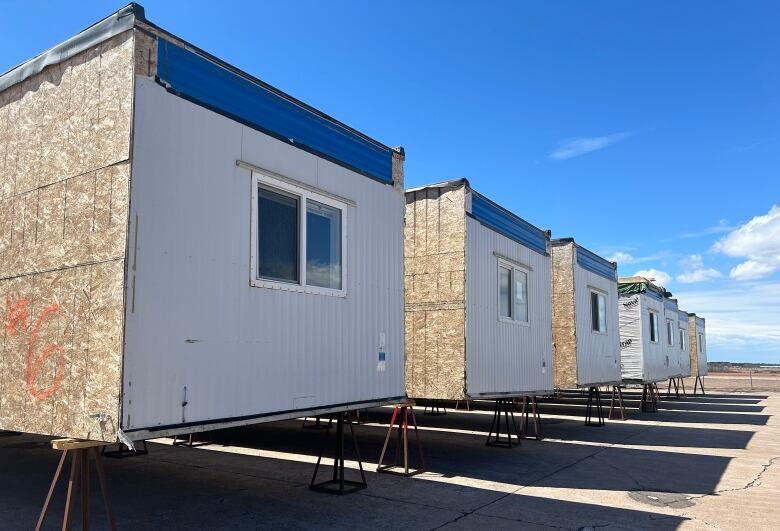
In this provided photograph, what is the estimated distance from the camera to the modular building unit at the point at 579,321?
14.7 meters

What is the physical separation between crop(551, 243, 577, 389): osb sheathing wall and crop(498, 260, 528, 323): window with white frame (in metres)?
3.19

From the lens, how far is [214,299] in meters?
5.41

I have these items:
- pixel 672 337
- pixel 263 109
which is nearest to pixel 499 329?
pixel 263 109

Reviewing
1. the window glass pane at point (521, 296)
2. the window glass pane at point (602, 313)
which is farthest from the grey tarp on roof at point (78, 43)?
the window glass pane at point (602, 313)

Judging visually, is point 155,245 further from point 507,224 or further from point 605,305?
point 605,305

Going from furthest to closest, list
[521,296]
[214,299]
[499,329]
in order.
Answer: [521,296]
[499,329]
[214,299]

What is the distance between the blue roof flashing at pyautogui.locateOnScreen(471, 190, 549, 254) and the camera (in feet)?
34.1

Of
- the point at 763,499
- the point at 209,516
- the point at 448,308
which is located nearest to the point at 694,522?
the point at 763,499

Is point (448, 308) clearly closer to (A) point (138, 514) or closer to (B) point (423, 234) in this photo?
(B) point (423, 234)

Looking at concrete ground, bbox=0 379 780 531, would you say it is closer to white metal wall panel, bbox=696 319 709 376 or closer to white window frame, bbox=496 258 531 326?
white window frame, bbox=496 258 531 326

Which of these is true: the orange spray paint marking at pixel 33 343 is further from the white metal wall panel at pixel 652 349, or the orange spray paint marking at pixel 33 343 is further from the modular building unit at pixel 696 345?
the modular building unit at pixel 696 345

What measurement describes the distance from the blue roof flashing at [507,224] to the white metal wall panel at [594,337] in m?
2.64

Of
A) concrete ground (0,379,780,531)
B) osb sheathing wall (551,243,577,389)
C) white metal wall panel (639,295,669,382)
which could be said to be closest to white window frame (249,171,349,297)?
concrete ground (0,379,780,531)

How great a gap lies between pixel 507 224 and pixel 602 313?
23.2ft
